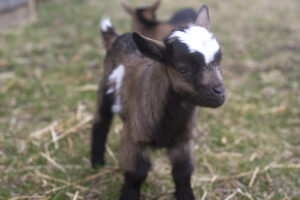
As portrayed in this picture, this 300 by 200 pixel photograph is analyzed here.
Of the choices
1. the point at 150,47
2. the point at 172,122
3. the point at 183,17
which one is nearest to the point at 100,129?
the point at 172,122

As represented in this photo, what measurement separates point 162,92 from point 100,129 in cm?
111

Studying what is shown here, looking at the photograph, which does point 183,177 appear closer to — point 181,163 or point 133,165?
point 181,163

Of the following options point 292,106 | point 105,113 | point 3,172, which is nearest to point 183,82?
point 105,113

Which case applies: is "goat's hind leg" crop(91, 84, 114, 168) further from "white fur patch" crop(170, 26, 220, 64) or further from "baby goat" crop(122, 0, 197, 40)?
"baby goat" crop(122, 0, 197, 40)

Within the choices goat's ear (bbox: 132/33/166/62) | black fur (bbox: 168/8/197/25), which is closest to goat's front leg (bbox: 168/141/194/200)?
goat's ear (bbox: 132/33/166/62)

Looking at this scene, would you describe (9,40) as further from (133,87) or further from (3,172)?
(133,87)

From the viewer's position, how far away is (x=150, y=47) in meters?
2.65

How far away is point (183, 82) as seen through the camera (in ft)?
8.86

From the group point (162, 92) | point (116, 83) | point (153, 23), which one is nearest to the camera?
point (162, 92)

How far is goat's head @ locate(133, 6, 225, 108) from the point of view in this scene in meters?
2.59

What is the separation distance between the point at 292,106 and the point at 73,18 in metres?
4.83

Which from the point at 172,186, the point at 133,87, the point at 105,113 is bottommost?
the point at 172,186

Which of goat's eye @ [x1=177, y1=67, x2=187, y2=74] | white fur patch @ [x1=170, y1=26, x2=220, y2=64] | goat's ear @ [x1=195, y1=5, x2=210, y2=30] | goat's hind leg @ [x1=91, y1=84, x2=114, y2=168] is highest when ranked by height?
goat's ear @ [x1=195, y1=5, x2=210, y2=30]

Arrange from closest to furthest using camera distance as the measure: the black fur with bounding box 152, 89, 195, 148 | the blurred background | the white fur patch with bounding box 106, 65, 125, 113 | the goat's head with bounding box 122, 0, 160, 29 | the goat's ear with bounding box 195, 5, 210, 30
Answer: the black fur with bounding box 152, 89, 195, 148
the goat's ear with bounding box 195, 5, 210, 30
the white fur patch with bounding box 106, 65, 125, 113
the blurred background
the goat's head with bounding box 122, 0, 160, 29
